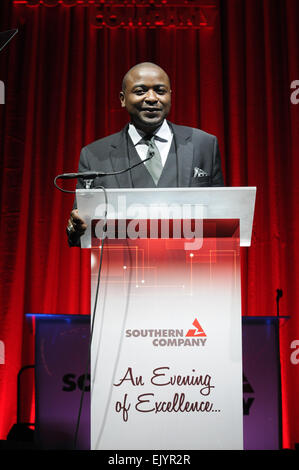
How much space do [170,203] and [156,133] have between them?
0.76 metres

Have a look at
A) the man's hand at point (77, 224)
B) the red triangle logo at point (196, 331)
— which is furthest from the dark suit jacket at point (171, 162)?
the red triangle logo at point (196, 331)

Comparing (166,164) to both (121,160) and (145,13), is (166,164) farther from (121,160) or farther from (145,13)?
(145,13)

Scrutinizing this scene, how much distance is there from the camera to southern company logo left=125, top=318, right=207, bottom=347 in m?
1.35

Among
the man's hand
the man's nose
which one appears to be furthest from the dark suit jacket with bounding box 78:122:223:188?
the man's hand

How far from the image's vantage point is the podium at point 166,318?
4.34 feet

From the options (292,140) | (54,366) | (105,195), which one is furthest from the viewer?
(292,140)

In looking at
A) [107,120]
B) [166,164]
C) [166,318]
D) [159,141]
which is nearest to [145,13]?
[107,120]

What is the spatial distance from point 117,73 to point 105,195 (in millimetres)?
2572

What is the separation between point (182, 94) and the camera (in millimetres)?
3660

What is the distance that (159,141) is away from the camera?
1971 mm

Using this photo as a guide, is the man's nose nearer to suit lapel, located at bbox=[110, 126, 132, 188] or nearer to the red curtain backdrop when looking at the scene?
suit lapel, located at bbox=[110, 126, 132, 188]

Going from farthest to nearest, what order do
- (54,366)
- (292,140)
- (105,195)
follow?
(292,140)
(54,366)
(105,195)

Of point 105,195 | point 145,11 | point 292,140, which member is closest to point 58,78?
point 145,11
